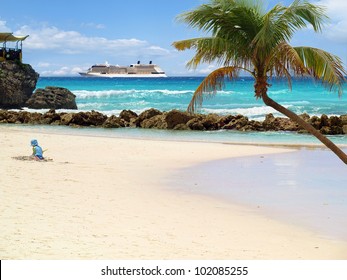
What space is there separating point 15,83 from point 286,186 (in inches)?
1271

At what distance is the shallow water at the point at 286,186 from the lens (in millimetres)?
9344

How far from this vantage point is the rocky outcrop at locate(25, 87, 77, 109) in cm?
4166

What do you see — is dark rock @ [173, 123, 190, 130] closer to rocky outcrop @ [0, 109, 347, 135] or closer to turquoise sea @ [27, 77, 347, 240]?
rocky outcrop @ [0, 109, 347, 135]

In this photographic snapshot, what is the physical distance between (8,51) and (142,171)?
1221 inches

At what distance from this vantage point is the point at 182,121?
2828 centimetres

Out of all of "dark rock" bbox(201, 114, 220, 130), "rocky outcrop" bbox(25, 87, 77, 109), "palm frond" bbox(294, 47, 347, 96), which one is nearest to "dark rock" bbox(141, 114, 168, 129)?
"dark rock" bbox(201, 114, 220, 130)

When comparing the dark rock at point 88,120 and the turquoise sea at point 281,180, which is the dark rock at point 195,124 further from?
the dark rock at point 88,120

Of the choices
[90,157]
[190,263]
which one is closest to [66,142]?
[90,157]

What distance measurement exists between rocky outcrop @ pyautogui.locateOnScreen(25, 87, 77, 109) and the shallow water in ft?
89.8

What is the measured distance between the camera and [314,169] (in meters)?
14.6

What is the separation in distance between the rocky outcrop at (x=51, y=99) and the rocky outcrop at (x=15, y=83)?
62 centimetres

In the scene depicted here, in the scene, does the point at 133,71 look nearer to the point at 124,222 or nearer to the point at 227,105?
the point at 227,105

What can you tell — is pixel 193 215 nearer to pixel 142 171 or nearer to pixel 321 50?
pixel 321 50


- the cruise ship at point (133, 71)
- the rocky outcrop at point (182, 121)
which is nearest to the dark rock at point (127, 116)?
the rocky outcrop at point (182, 121)
